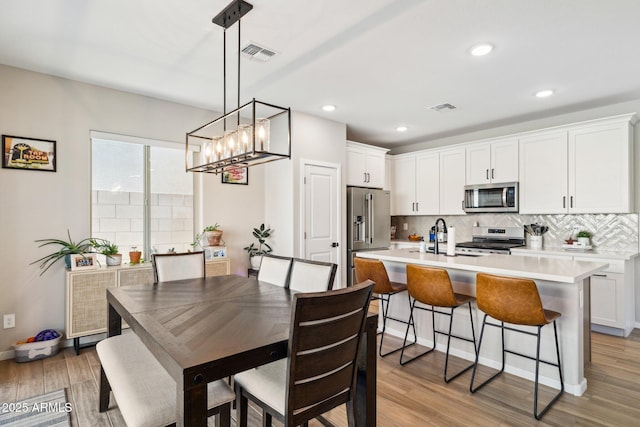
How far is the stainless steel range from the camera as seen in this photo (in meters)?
4.62

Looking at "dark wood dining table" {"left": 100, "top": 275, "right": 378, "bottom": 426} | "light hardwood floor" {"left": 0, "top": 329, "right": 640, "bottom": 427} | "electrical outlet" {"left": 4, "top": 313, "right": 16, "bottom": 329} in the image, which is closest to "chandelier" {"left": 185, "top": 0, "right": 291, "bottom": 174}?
"dark wood dining table" {"left": 100, "top": 275, "right": 378, "bottom": 426}

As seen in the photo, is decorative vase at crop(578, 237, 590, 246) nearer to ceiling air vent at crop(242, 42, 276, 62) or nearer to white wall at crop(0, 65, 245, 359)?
ceiling air vent at crop(242, 42, 276, 62)

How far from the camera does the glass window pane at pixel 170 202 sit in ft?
13.1

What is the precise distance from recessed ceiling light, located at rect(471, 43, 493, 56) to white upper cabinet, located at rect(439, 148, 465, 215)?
2.60 metres

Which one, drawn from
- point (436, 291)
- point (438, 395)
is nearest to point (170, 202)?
point (436, 291)

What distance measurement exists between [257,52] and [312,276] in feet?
6.10

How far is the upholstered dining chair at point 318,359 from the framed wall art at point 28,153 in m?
3.05

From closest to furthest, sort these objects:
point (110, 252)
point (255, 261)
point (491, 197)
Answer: point (110, 252)
point (255, 261)
point (491, 197)

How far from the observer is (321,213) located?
15.2 ft

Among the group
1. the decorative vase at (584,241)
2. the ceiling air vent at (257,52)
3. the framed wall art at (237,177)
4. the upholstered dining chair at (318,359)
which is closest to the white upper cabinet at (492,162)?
the decorative vase at (584,241)

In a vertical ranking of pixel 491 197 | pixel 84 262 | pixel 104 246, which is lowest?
pixel 84 262

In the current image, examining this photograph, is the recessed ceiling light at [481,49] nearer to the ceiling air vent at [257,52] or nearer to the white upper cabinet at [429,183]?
the ceiling air vent at [257,52]

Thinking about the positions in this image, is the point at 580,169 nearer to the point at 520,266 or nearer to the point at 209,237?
the point at 520,266

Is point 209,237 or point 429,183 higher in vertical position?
point 429,183
